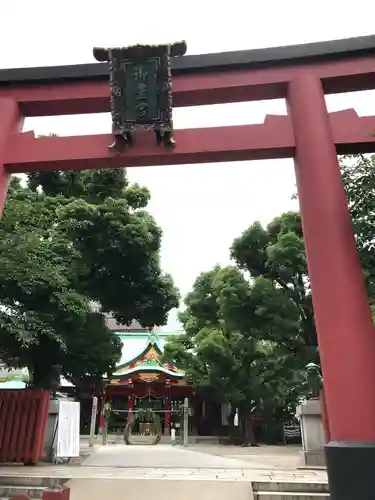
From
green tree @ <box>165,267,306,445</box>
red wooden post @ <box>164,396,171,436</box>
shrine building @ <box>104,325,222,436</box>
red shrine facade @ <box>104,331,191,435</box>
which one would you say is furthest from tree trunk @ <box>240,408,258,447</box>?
red wooden post @ <box>164,396,171,436</box>

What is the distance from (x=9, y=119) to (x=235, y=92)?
130 inches

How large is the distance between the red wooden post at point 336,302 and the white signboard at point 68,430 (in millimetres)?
7419

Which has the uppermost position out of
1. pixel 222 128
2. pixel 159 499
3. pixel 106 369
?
pixel 222 128

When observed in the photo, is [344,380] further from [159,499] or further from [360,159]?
[159,499]

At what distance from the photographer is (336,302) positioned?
463 centimetres

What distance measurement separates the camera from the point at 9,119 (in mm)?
6227

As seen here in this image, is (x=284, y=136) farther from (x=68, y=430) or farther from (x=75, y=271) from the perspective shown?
(x=68, y=430)

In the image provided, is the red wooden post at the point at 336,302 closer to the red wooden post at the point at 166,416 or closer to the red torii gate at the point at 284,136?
the red torii gate at the point at 284,136

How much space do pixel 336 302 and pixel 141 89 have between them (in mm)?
3749

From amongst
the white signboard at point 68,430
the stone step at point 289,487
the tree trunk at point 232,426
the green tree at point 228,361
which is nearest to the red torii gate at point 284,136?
the stone step at point 289,487

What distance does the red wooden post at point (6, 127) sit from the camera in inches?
239

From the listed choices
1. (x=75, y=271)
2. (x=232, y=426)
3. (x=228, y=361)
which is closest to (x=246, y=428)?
(x=232, y=426)

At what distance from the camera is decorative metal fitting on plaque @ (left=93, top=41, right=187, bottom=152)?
5707mm

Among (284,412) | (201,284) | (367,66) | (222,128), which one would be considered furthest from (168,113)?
(284,412)
